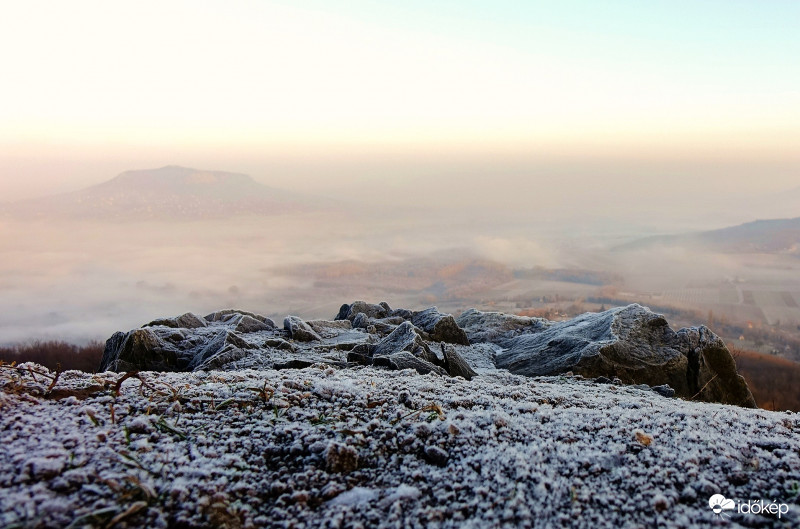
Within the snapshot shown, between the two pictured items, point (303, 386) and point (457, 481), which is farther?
point (303, 386)

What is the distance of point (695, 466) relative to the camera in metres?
3.71

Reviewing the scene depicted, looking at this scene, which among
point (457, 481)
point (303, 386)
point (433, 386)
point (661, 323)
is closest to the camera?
point (457, 481)

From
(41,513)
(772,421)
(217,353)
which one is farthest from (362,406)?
(217,353)

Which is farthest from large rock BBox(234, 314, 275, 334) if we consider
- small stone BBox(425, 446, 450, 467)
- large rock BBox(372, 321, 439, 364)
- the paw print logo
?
the paw print logo

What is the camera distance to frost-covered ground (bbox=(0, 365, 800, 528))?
10.0 ft

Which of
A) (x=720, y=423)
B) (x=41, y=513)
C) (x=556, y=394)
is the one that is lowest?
(x=556, y=394)

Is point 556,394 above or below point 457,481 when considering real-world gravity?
below

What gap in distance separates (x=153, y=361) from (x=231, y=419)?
26.1 ft

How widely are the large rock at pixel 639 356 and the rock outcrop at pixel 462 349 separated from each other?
0.02 metres

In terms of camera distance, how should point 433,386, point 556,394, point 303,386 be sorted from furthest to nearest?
point 556,394 < point 433,386 < point 303,386

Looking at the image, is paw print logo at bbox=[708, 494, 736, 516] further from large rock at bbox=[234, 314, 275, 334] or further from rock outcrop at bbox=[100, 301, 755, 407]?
large rock at bbox=[234, 314, 275, 334]

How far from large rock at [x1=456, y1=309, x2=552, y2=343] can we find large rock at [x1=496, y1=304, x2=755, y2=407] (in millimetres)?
1615

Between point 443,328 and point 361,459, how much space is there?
31.1ft

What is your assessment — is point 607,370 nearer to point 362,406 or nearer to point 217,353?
point 362,406
